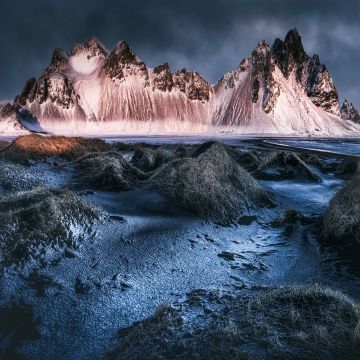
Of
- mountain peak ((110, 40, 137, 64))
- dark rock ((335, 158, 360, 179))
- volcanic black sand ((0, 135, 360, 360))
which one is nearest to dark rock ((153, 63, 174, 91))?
mountain peak ((110, 40, 137, 64))

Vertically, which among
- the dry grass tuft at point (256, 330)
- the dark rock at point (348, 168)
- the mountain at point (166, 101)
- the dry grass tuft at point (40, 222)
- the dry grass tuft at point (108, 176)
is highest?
the mountain at point (166, 101)

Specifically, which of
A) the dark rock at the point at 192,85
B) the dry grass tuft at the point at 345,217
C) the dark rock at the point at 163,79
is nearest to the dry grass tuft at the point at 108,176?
the dry grass tuft at the point at 345,217

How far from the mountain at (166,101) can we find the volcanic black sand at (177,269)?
15359 centimetres

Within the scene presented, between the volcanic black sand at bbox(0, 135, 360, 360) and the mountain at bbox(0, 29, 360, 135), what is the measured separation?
153587 millimetres

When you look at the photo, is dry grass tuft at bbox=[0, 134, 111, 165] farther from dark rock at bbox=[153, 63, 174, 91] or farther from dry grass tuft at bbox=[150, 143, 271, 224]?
dark rock at bbox=[153, 63, 174, 91]

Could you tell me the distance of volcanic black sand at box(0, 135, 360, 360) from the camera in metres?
4.55

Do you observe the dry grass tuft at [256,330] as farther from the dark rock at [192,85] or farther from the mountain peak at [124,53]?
the mountain peak at [124,53]

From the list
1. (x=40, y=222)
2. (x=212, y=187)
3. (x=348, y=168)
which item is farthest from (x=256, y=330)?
(x=348, y=168)

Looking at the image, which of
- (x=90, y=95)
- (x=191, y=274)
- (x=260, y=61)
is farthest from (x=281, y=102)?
(x=191, y=274)

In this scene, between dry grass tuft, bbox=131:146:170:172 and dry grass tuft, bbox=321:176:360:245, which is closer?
dry grass tuft, bbox=321:176:360:245

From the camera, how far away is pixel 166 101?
18162cm

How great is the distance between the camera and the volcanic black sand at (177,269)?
14.9ft

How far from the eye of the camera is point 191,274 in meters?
6.82

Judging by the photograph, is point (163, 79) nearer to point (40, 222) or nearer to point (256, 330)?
point (40, 222)
